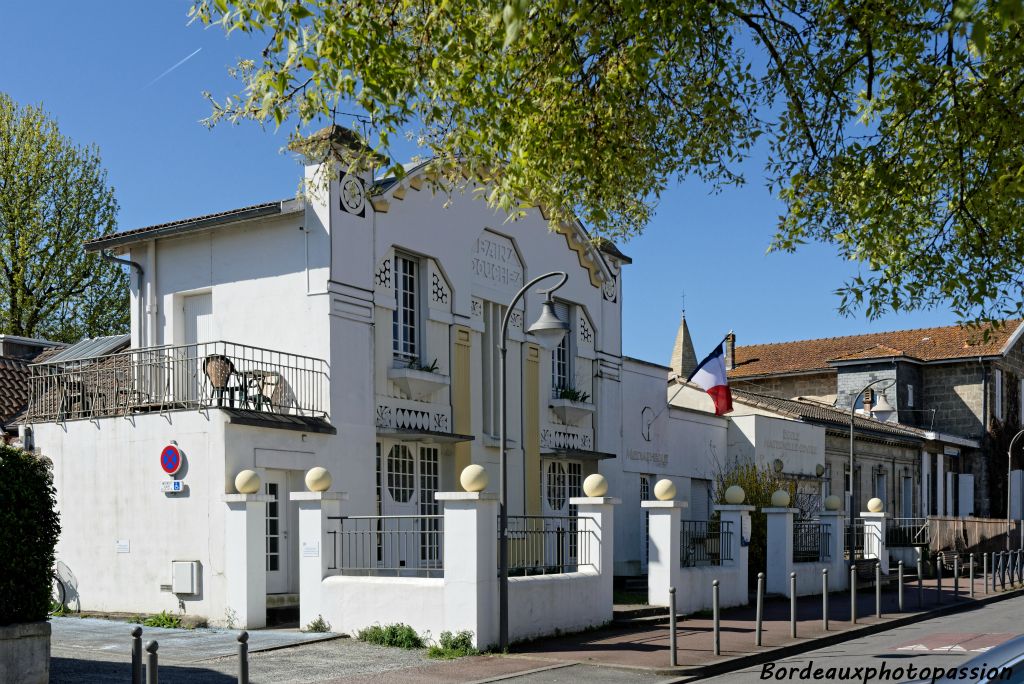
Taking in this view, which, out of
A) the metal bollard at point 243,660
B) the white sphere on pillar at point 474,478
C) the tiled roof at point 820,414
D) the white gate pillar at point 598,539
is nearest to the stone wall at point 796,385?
the tiled roof at point 820,414

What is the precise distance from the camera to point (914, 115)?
1113 cm

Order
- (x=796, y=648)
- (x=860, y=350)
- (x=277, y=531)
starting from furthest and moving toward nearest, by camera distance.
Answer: (x=860, y=350), (x=277, y=531), (x=796, y=648)

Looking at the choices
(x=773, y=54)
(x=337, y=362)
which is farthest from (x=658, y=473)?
(x=773, y=54)

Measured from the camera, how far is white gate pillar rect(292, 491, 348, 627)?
15.5m

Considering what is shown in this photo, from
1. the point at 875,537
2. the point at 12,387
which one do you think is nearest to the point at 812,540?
the point at 875,537

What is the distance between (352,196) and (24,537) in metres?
9.71

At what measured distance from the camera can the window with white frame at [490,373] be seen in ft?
72.0

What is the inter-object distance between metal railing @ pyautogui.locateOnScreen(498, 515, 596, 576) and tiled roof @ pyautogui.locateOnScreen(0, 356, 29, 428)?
11508 mm

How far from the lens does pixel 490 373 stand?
72.4 feet

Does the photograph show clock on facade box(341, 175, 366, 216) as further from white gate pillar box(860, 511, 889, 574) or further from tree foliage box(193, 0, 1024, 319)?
white gate pillar box(860, 511, 889, 574)

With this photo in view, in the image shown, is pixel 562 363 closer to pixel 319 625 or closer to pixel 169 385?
pixel 169 385

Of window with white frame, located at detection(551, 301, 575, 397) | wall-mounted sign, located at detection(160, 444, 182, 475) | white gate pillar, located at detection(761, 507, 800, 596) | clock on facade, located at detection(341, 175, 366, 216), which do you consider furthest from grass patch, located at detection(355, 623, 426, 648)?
window with white frame, located at detection(551, 301, 575, 397)

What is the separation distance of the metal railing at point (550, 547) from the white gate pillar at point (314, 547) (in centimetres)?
243

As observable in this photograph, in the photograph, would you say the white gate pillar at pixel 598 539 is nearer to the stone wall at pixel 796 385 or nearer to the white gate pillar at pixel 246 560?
the white gate pillar at pixel 246 560
